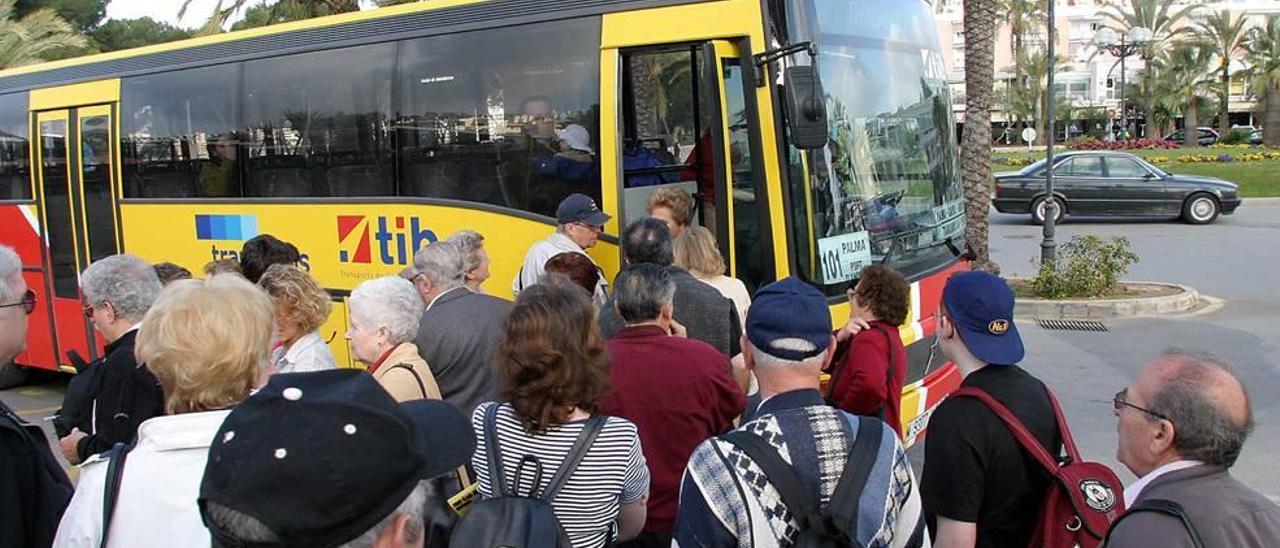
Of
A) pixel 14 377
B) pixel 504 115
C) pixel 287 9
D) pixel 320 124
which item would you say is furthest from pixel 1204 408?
pixel 287 9

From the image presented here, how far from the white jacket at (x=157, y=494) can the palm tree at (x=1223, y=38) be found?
232 feet

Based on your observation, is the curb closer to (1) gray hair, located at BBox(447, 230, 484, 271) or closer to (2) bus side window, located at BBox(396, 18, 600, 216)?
(2) bus side window, located at BBox(396, 18, 600, 216)

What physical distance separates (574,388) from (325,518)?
4.71ft

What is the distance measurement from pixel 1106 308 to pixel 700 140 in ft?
26.9

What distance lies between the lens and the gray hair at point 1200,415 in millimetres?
2488

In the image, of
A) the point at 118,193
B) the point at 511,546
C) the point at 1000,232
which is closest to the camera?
the point at 511,546

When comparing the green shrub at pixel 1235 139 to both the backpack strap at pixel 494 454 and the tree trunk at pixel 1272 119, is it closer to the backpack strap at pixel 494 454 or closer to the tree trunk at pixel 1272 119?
the tree trunk at pixel 1272 119

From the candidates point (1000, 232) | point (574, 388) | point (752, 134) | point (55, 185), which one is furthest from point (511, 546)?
point (1000, 232)

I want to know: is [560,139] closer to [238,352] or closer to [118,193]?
[238,352]

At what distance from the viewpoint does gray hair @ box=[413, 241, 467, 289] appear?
4938mm

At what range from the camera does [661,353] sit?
3.64 meters

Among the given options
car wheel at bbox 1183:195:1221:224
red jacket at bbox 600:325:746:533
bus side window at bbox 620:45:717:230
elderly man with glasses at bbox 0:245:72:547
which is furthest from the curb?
elderly man with glasses at bbox 0:245:72:547

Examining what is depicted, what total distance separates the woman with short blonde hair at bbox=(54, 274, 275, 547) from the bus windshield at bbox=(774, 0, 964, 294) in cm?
393

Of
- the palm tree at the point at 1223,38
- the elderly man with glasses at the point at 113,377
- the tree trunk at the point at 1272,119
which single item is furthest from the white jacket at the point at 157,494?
the palm tree at the point at 1223,38
